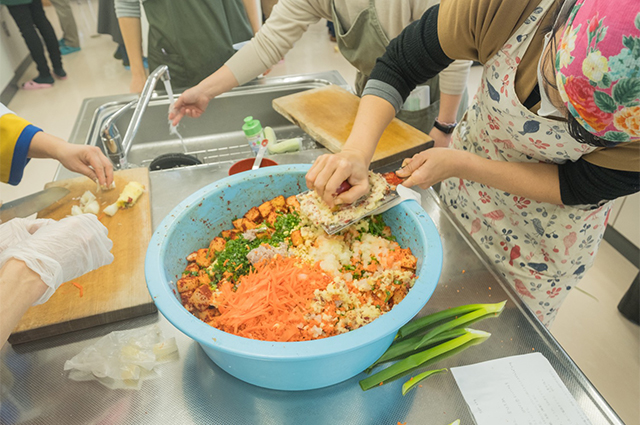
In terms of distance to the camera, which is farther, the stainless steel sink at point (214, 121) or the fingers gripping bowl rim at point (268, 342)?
the stainless steel sink at point (214, 121)

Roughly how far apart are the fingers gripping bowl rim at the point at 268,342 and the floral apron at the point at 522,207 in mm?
379

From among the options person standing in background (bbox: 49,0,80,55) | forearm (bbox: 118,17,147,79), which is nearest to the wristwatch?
forearm (bbox: 118,17,147,79)

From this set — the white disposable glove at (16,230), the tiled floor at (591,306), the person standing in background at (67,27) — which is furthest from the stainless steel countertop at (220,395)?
the person standing in background at (67,27)

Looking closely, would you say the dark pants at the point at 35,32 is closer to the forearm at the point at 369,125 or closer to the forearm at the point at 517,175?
the forearm at the point at 369,125

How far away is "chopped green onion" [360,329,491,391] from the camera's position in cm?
83

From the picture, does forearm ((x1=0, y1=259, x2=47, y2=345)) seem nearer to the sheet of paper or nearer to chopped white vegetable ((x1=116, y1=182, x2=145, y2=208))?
chopped white vegetable ((x1=116, y1=182, x2=145, y2=208))

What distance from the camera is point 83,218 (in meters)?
0.91

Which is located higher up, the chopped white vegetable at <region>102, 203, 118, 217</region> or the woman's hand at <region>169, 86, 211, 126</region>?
the woman's hand at <region>169, 86, 211, 126</region>

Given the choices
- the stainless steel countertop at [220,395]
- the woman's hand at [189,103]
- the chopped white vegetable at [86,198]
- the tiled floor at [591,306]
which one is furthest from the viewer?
the tiled floor at [591,306]

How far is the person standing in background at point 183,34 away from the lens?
2100 millimetres

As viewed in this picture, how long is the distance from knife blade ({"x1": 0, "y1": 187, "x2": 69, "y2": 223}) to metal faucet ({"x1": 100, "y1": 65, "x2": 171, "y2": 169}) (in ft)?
0.84

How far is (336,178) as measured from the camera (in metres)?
0.95

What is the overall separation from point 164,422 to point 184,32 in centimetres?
205

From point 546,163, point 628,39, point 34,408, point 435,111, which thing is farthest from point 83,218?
point 435,111
